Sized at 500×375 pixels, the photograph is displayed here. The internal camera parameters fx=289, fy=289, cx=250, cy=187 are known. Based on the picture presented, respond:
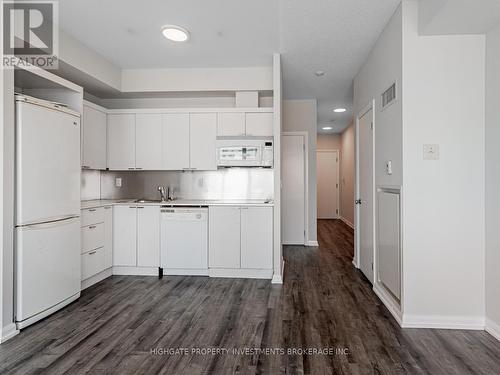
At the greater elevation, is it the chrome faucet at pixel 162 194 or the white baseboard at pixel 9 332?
the chrome faucet at pixel 162 194

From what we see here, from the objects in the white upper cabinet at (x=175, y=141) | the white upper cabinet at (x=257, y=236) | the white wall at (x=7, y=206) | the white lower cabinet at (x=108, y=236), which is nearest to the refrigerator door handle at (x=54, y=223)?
the white wall at (x=7, y=206)

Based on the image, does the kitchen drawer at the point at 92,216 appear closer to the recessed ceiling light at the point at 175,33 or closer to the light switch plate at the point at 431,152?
the recessed ceiling light at the point at 175,33

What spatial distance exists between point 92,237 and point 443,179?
358 cm

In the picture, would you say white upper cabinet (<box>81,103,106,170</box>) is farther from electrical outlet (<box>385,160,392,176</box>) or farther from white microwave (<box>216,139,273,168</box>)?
electrical outlet (<box>385,160,392,176</box>)

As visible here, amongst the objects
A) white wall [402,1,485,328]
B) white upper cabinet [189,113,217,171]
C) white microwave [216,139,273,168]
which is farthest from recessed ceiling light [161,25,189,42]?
white wall [402,1,485,328]

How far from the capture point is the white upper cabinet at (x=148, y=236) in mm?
3680

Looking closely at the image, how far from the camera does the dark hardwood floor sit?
1.85 metres

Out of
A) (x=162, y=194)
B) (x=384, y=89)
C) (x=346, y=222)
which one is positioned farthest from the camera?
(x=346, y=222)

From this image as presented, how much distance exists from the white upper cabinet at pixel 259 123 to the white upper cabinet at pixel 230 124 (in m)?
0.08

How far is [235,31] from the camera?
2963 mm

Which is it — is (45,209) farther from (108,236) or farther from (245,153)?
(245,153)

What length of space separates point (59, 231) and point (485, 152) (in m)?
3.70

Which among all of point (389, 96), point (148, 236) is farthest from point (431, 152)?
point (148, 236)

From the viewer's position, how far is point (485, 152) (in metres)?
2.29
